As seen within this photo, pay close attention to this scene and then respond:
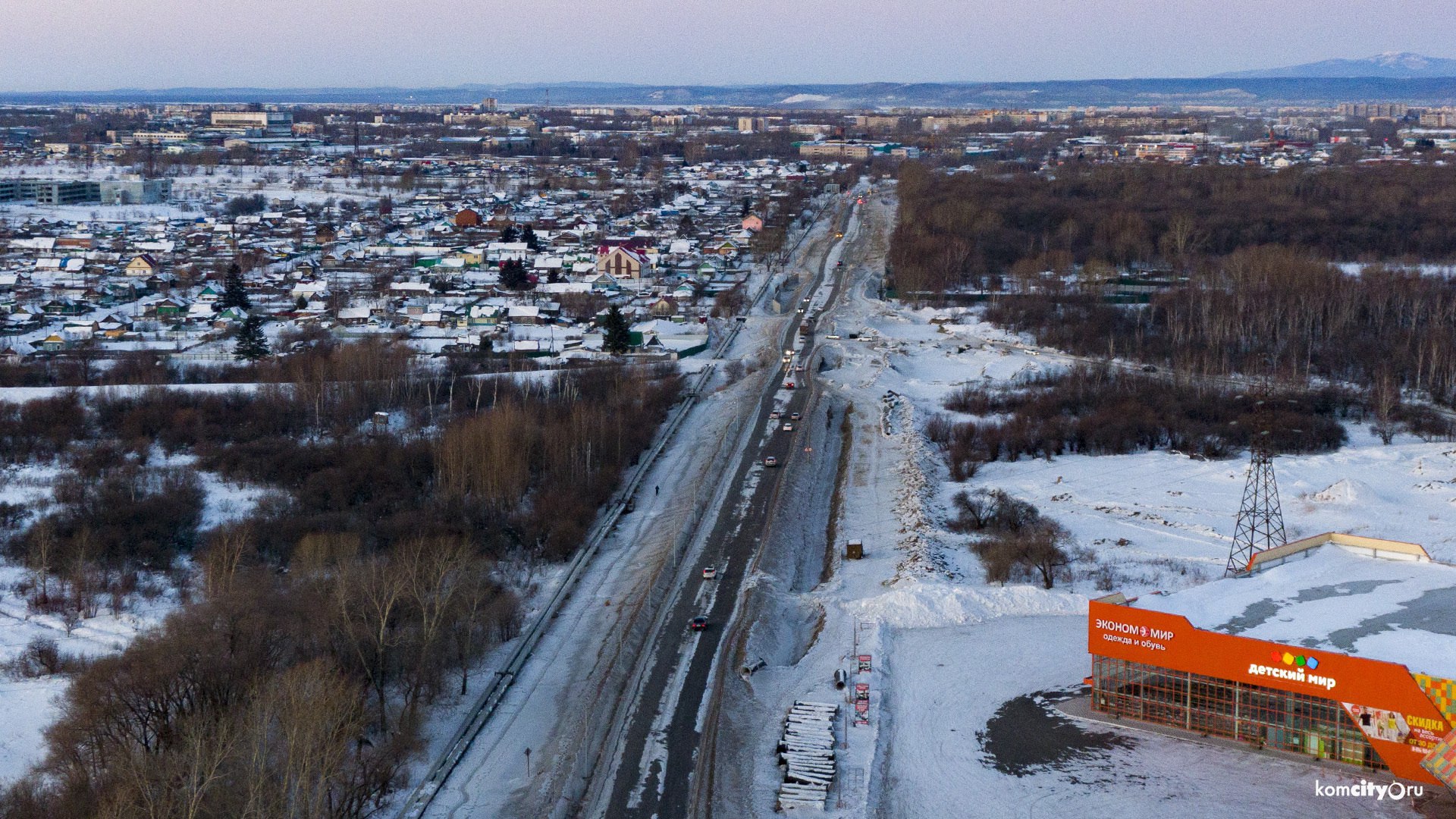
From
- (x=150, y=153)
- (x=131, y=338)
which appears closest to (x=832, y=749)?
(x=131, y=338)

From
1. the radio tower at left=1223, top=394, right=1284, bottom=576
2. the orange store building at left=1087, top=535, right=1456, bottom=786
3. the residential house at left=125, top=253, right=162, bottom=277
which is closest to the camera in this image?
the orange store building at left=1087, top=535, right=1456, bottom=786

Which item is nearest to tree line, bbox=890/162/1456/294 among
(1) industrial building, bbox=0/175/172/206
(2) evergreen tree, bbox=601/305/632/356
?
(2) evergreen tree, bbox=601/305/632/356

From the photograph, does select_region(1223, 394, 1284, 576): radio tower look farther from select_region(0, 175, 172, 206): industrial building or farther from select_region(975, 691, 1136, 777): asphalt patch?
select_region(0, 175, 172, 206): industrial building

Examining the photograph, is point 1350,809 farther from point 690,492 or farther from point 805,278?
point 805,278

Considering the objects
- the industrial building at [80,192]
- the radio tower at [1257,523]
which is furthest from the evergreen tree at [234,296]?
the industrial building at [80,192]

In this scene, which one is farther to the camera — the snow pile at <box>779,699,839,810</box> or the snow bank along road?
the snow bank along road

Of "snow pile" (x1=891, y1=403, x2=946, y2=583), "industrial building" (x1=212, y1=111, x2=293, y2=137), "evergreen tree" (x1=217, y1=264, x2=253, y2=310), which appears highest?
"industrial building" (x1=212, y1=111, x2=293, y2=137)

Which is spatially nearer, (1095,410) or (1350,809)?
(1350,809)
